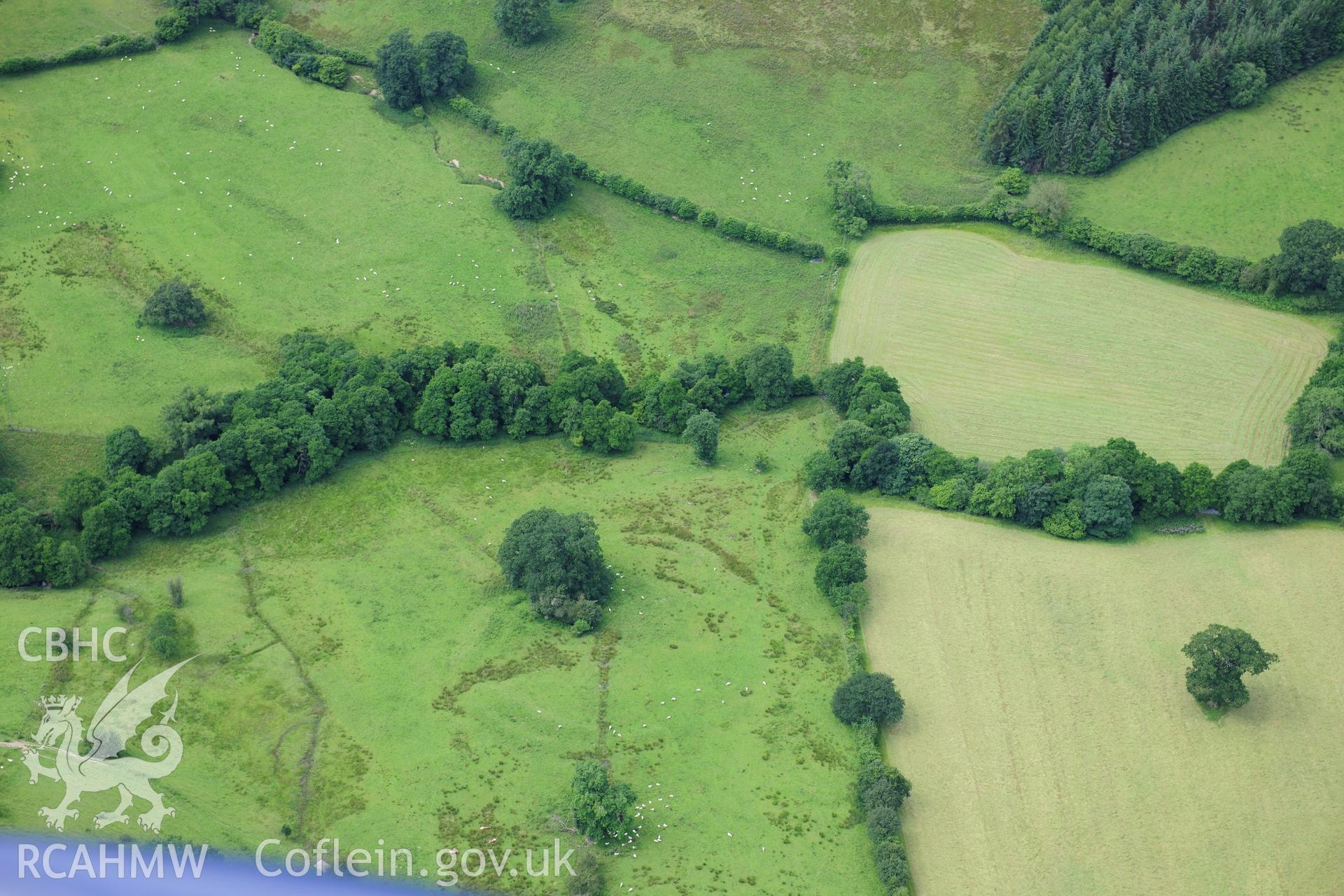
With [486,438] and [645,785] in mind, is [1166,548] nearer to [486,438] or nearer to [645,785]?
[645,785]

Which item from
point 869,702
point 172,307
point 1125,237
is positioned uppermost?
point 1125,237

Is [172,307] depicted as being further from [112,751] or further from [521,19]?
[521,19]

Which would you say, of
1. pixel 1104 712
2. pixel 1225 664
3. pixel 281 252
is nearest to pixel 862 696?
pixel 1104 712

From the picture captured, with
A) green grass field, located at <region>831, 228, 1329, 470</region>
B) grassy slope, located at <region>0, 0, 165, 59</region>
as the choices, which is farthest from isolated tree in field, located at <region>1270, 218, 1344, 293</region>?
grassy slope, located at <region>0, 0, 165, 59</region>

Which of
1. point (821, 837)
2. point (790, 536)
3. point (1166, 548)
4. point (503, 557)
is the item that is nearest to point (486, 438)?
point (503, 557)

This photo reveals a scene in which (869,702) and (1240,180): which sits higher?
(1240,180)

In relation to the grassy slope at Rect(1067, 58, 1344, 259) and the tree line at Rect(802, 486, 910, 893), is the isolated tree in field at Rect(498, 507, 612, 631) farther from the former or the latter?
the grassy slope at Rect(1067, 58, 1344, 259)

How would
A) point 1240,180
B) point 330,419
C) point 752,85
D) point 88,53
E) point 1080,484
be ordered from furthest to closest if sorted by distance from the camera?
point 752,85
point 88,53
point 1240,180
point 330,419
point 1080,484
